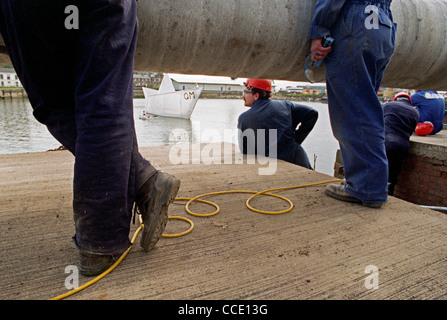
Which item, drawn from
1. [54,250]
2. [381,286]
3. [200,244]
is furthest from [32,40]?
[381,286]

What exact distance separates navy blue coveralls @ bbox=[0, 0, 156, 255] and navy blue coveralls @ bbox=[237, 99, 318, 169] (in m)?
2.41

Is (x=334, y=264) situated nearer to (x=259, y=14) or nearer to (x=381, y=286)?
(x=381, y=286)

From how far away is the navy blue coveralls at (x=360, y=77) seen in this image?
72.7 inches

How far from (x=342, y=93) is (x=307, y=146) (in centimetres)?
1570

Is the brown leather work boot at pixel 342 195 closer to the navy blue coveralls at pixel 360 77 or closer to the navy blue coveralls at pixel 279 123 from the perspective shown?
the navy blue coveralls at pixel 360 77

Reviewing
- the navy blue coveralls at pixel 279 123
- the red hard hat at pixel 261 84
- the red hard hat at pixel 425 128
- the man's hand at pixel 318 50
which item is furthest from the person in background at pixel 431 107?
the man's hand at pixel 318 50

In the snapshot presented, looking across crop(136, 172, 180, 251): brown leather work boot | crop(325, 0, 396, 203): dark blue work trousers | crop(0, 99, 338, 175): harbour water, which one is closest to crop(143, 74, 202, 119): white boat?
crop(0, 99, 338, 175): harbour water

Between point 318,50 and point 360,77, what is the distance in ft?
1.07

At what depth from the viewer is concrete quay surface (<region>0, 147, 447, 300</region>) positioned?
110cm

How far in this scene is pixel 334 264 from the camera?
4.21 ft

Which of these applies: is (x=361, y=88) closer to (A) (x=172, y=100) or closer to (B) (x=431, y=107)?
(B) (x=431, y=107)

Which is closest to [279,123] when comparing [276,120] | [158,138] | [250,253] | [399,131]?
[276,120]

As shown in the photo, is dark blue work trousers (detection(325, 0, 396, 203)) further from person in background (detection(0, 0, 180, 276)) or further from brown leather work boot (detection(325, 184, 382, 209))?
person in background (detection(0, 0, 180, 276))

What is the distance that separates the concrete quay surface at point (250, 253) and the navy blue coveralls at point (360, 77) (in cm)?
23
